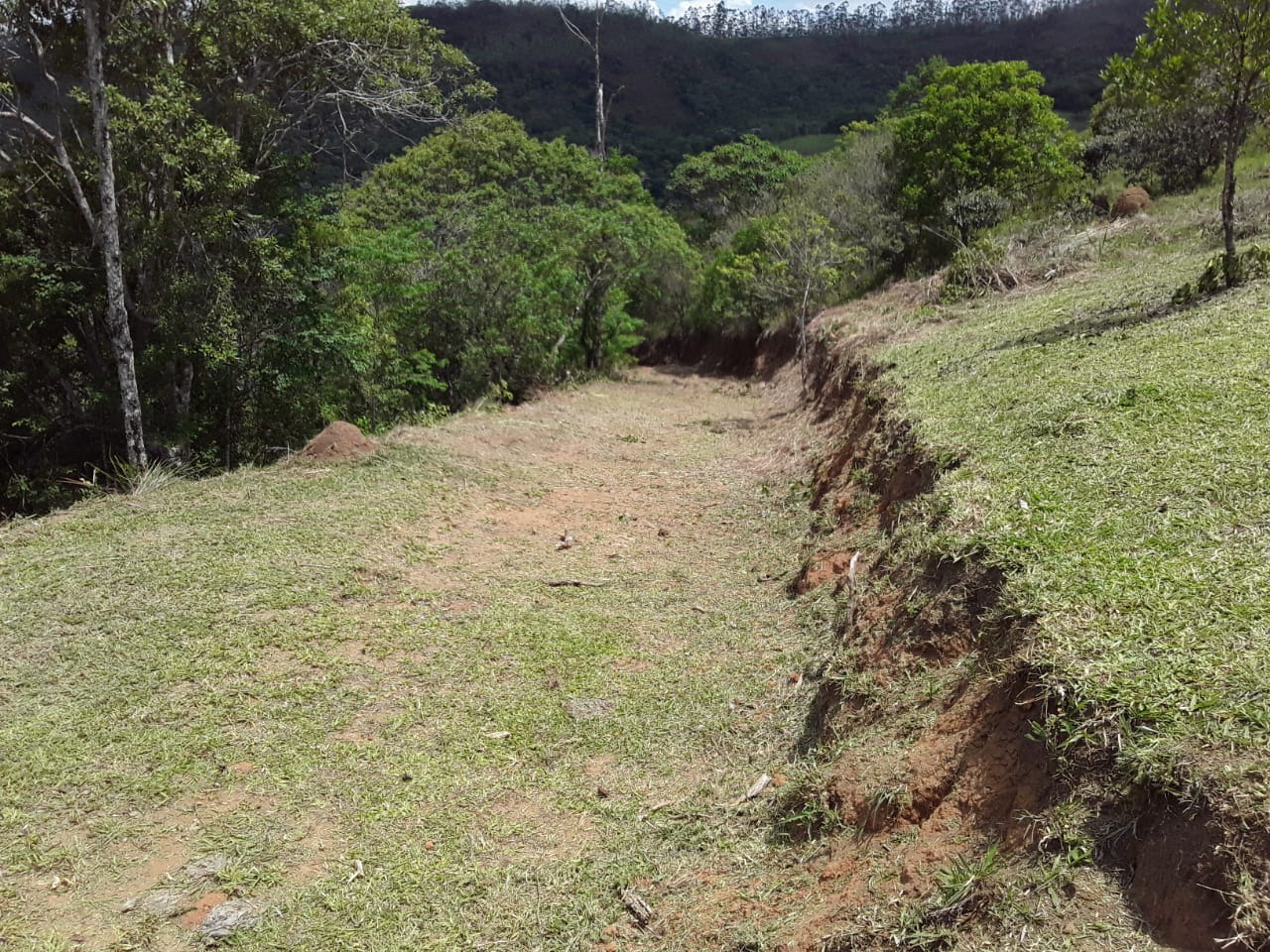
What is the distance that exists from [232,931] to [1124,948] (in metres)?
3.42

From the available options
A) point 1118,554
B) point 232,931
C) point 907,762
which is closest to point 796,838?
point 907,762

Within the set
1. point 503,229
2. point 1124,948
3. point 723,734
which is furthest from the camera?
point 503,229

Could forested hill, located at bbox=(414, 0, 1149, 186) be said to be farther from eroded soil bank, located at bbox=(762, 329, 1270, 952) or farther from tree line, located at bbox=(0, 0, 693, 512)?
eroded soil bank, located at bbox=(762, 329, 1270, 952)

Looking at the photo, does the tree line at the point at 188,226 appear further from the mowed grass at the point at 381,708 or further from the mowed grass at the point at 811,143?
the mowed grass at the point at 811,143

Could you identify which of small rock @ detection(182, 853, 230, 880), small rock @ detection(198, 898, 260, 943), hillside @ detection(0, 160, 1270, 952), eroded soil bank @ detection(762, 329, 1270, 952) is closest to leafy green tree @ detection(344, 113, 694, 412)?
hillside @ detection(0, 160, 1270, 952)

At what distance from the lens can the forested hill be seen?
58.8 metres

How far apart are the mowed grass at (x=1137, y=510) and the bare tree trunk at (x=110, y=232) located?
879 cm

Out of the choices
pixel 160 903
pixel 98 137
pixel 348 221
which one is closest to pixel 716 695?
pixel 160 903

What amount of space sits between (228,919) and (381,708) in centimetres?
171

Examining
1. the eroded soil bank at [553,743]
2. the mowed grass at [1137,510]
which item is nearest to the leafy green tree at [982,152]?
the mowed grass at [1137,510]

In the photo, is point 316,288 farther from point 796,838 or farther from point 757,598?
point 796,838

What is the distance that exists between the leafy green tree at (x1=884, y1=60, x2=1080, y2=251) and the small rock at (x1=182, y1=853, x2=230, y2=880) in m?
15.9

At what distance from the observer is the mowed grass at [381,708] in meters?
3.68

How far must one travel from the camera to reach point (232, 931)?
3490mm
